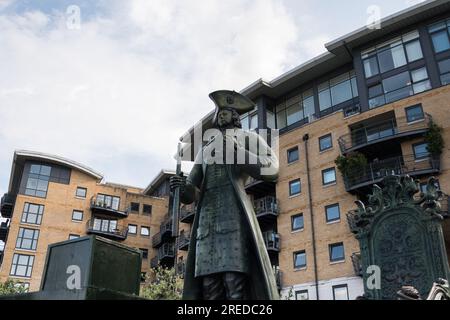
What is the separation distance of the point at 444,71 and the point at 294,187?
12716 millimetres

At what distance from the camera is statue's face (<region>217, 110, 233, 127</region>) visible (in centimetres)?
558

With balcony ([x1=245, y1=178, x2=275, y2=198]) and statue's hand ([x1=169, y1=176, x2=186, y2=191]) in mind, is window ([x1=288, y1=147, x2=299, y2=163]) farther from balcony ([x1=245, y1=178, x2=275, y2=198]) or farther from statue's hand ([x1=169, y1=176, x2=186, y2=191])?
statue's hand ([x1=169, y1=176, x2=186, y2=191])

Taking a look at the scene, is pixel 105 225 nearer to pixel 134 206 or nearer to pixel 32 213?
pixel 134 206

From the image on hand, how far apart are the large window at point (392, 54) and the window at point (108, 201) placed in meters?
30.6

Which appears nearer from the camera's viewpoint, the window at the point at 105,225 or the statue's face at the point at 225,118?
the statue's face at the point at 225,118

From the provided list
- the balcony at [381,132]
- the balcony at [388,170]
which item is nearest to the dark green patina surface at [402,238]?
the balcony at [388,170]

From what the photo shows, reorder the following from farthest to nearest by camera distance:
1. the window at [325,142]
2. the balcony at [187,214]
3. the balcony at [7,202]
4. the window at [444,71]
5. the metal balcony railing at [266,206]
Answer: the balcony at [7,202]
the balcony at [187,214]
the metal balcony railing at [266,206]
the window at [325,142]
the window at [444,71]

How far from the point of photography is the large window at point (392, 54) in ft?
107

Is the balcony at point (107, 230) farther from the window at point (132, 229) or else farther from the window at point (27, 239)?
the window at point (27, 239)

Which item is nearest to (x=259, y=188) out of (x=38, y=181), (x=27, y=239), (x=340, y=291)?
(x=340, y=291)

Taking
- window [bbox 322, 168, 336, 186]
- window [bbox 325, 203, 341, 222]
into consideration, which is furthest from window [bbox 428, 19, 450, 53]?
window [bbox 325, 203, 341, 222]

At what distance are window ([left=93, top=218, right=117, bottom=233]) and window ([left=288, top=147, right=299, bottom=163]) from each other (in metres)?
23.0

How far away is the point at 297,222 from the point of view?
110 ft
